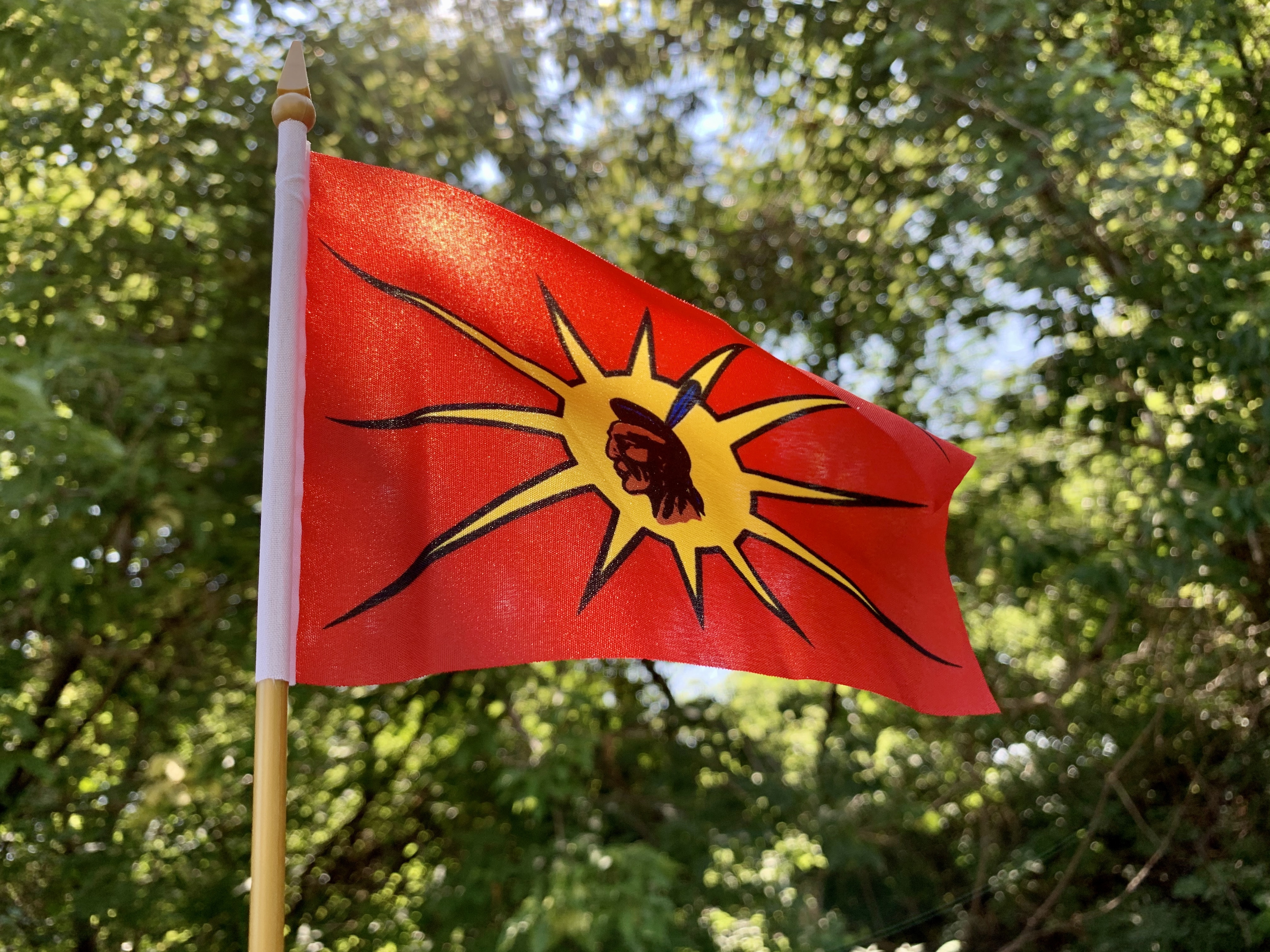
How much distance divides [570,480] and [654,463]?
259 millimetres

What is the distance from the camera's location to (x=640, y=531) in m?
2.69

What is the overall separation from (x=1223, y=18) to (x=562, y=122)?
12.1 feet

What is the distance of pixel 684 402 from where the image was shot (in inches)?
111

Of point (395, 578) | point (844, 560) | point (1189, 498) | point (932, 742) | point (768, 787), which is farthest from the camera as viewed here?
point (932, 742)

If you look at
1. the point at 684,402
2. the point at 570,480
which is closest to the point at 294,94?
the point at 570,480

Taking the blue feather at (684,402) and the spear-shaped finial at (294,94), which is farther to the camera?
the blue feather at (684,402)

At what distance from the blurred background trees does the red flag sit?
1783mm

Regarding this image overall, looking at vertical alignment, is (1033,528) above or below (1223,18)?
below

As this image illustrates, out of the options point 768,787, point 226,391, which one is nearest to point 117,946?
point 226,391

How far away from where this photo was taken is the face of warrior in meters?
2.72

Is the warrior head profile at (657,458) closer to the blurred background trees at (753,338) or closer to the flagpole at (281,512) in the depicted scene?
the flagpole at (281,512)

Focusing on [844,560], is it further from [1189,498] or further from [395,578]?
[1189,498]

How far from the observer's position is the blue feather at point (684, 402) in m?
2.81

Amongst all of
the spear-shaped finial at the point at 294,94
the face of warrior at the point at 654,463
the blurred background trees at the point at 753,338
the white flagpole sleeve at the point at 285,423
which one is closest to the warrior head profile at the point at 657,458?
the face of warrior at the point at 654,463
